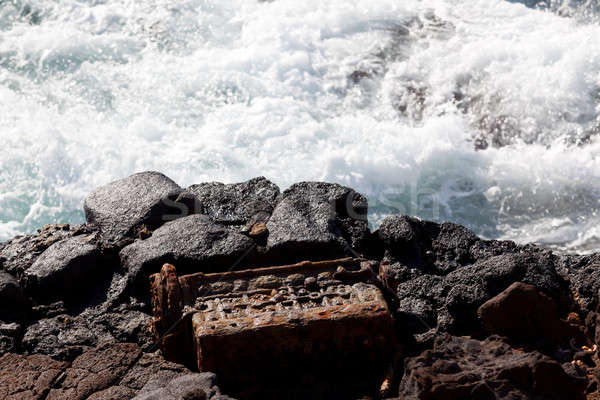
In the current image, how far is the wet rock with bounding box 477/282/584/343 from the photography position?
11.0 ft

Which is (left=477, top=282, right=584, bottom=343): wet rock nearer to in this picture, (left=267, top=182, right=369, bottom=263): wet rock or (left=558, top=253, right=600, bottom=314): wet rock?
(left=558, top=253, right=600, bottom=314): wet rock

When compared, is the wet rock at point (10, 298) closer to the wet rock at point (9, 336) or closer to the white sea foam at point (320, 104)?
the wet rock at point (9, 336)

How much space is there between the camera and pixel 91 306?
4082 mm

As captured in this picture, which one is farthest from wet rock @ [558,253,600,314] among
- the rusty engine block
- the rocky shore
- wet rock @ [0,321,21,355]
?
wet rock @ [0,321,21,355]

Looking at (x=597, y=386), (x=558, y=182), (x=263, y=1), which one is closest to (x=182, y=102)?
(x=263, y=1)

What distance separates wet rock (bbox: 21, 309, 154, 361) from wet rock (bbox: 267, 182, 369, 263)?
2.80 feet

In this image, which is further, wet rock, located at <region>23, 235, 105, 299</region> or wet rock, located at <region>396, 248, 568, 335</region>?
wet rock, located at <region>23, 235, 105, 299</region>

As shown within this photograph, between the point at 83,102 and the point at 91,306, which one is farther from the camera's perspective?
the point at 83,102

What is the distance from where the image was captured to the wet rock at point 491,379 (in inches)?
109

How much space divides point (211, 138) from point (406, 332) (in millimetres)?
5959

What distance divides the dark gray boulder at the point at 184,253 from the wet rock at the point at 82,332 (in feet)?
0.65

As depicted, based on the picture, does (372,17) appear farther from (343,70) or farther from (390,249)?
(390,249)

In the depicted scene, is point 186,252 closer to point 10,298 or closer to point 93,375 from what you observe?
point 93,375

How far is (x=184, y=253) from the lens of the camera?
161 inches
